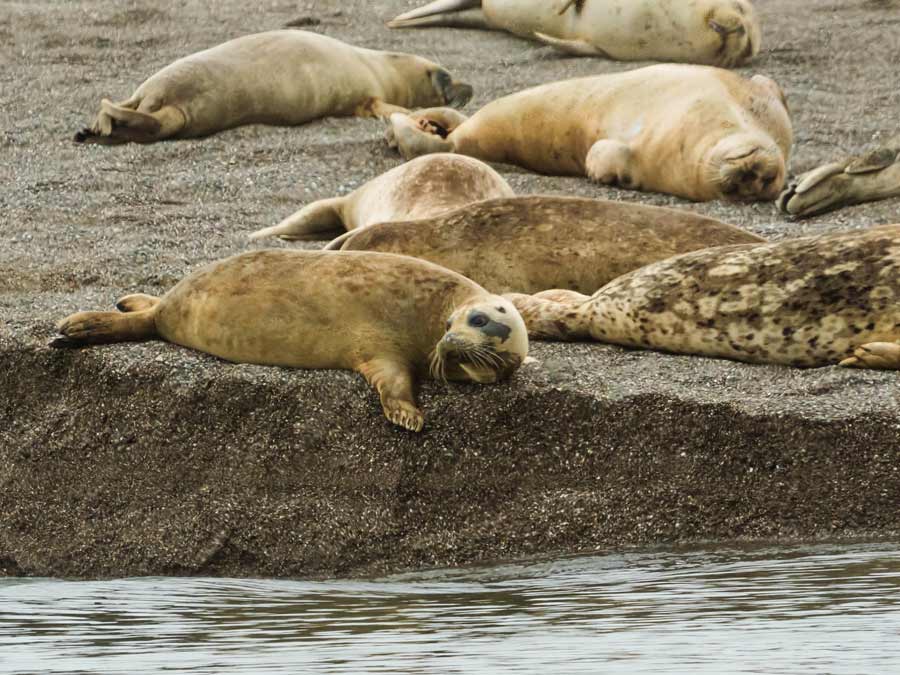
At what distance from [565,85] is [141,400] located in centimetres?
473

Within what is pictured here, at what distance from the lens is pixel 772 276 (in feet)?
14.3

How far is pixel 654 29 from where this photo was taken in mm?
10031

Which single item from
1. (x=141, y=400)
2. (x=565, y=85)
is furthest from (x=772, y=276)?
(x=565, y=85)

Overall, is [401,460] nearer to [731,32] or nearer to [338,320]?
[338,320]

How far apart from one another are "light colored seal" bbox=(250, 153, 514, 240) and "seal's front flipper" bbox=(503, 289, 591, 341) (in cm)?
114

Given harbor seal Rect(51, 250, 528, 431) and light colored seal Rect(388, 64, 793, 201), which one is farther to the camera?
light colored seal Rect(388, 64, 793, 201)

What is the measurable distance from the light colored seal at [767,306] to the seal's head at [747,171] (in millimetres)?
2437

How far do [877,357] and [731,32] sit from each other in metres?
6.20

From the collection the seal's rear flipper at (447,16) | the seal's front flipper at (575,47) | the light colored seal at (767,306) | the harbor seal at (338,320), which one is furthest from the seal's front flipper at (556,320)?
the seal's rear flipper at (447,16)

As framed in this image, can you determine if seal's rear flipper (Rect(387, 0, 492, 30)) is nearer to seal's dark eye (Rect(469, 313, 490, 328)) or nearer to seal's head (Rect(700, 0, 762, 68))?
seal's head (Rect(700, 0, 762, 68))

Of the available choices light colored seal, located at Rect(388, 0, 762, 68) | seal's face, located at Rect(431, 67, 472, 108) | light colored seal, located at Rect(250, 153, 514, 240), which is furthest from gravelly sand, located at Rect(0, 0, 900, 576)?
light colored seal, located at Rect(388, 0, 762, 68)

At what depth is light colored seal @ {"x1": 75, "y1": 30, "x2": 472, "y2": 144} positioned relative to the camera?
8.24 m

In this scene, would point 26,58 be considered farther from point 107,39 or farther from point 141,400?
point 141,400

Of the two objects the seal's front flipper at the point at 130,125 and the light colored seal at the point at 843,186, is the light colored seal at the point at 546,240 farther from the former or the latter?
the seal's front flipper at the point at 130,125
